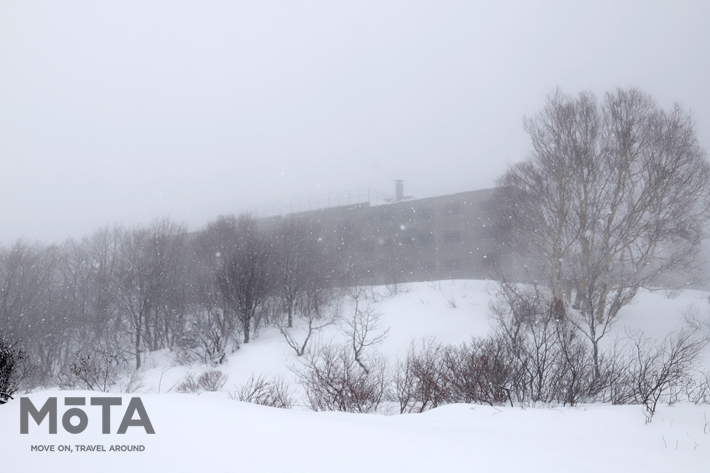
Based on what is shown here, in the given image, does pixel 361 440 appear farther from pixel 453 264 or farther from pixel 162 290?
pixel 453 264

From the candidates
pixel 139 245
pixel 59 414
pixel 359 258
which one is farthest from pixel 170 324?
pixel 59 414

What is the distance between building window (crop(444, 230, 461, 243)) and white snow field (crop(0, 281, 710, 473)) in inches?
1114

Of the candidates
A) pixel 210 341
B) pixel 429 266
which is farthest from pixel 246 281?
pixel 429 266

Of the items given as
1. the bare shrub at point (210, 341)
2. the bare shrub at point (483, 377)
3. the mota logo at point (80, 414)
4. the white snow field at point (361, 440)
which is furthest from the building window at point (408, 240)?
the mota logo at point (80, 414)

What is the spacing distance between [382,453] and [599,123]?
858 inches

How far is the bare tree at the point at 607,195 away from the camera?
1886 centimetres

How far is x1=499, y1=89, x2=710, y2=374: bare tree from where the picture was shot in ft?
61.9

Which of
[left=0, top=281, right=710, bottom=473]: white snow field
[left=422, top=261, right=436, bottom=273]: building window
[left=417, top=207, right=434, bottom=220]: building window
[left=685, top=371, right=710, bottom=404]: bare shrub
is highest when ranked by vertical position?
[left=417, top=207, right=434, bottom=220]: building window

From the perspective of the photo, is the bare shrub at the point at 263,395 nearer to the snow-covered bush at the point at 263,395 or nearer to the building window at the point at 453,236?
the snow-covered bush at the point at 263,395

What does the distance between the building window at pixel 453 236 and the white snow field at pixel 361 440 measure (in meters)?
28.3

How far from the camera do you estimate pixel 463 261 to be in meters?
34.6

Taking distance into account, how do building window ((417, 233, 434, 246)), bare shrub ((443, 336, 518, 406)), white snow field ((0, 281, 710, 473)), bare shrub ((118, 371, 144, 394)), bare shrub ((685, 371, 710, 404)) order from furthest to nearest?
building window ((417, 233, 434, 246)) < bare shrub ((118, 371, 144, 394)) < bare shrub ((443, 336, 518, 406)) < bare shrub ((685, 371, 710, 404)) < white snow field ((0, 281, 710, 473))

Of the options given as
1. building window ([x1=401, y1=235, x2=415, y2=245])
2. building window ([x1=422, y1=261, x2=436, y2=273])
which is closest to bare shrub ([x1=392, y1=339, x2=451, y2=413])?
building window ([x1=422, y1=261, x2=436, y2=273])

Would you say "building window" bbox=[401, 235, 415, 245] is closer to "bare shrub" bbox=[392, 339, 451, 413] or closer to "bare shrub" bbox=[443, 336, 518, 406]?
"bare shrub" bbox=[443, 336, 518, 406]
